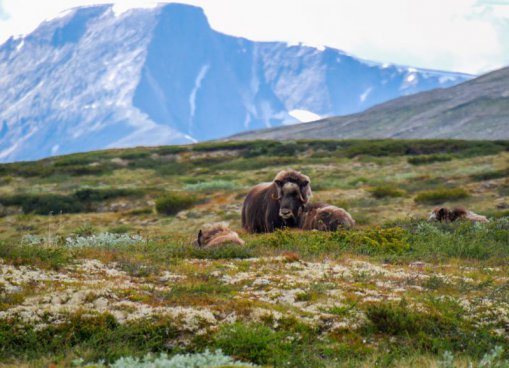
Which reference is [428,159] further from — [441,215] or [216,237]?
[216,237]

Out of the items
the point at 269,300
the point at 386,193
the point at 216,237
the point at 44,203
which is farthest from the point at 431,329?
the point at 44,203

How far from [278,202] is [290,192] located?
1.15 metres

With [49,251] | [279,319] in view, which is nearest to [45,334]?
[279,319]

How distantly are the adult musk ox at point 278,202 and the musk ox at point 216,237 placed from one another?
3.08 metres

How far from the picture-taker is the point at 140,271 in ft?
44.1

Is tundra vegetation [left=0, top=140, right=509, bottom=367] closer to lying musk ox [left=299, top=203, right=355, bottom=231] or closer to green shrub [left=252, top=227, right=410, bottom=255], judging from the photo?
green shrub [left=252, top=227, right=410, bottom=255]

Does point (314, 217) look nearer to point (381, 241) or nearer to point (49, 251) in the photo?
point (381, 241)

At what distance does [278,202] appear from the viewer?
22734 millimetres

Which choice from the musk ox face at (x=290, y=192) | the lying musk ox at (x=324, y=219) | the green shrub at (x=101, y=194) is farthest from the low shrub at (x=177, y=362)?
the green shrub at (x=101, y=194)

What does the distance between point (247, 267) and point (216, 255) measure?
199 centimetres

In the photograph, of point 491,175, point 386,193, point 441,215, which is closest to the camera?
point 441,215

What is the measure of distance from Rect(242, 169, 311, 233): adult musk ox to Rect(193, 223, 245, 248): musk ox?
3.08 meters

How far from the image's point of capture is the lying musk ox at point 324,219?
22.0 metres

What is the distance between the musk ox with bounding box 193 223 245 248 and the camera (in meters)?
17.9
